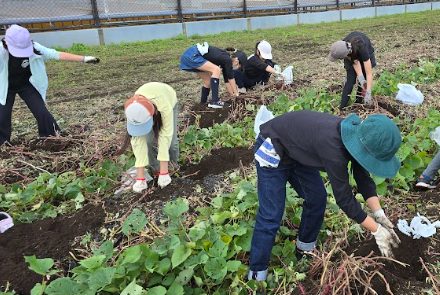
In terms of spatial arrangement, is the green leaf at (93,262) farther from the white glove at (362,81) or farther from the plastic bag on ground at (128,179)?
the white glove at (362,81)

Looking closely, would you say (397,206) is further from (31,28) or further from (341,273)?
(31,28)

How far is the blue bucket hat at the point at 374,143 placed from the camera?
70.4 inches

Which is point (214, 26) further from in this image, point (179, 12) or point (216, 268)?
point (216, 268)

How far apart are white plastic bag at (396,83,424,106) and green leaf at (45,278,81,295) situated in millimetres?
3747

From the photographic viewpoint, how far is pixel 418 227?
2.41m

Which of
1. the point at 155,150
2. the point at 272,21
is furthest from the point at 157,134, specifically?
the point at 272,21

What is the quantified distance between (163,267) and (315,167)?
81 centimetres

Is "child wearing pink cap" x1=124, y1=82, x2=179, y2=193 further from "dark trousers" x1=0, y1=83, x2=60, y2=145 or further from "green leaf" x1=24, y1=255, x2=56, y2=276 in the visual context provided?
"dark trousers" x1=0, y1=83, x2=60, y2=145

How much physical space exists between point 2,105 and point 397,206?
3466 mm

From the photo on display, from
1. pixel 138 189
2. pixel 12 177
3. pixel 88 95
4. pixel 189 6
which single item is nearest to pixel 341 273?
pixel 138 189

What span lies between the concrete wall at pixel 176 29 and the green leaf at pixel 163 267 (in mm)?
9129

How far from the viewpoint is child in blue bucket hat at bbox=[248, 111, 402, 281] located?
6.04 ft

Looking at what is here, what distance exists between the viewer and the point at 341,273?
2.05m

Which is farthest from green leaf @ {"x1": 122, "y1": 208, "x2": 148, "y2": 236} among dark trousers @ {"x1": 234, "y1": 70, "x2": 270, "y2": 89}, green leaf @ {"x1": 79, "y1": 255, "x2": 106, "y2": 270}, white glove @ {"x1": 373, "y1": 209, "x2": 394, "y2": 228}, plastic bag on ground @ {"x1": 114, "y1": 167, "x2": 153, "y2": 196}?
dark trousers @ {"x1": 234, "y1": 70, "x2": 270, "y2": 89}
